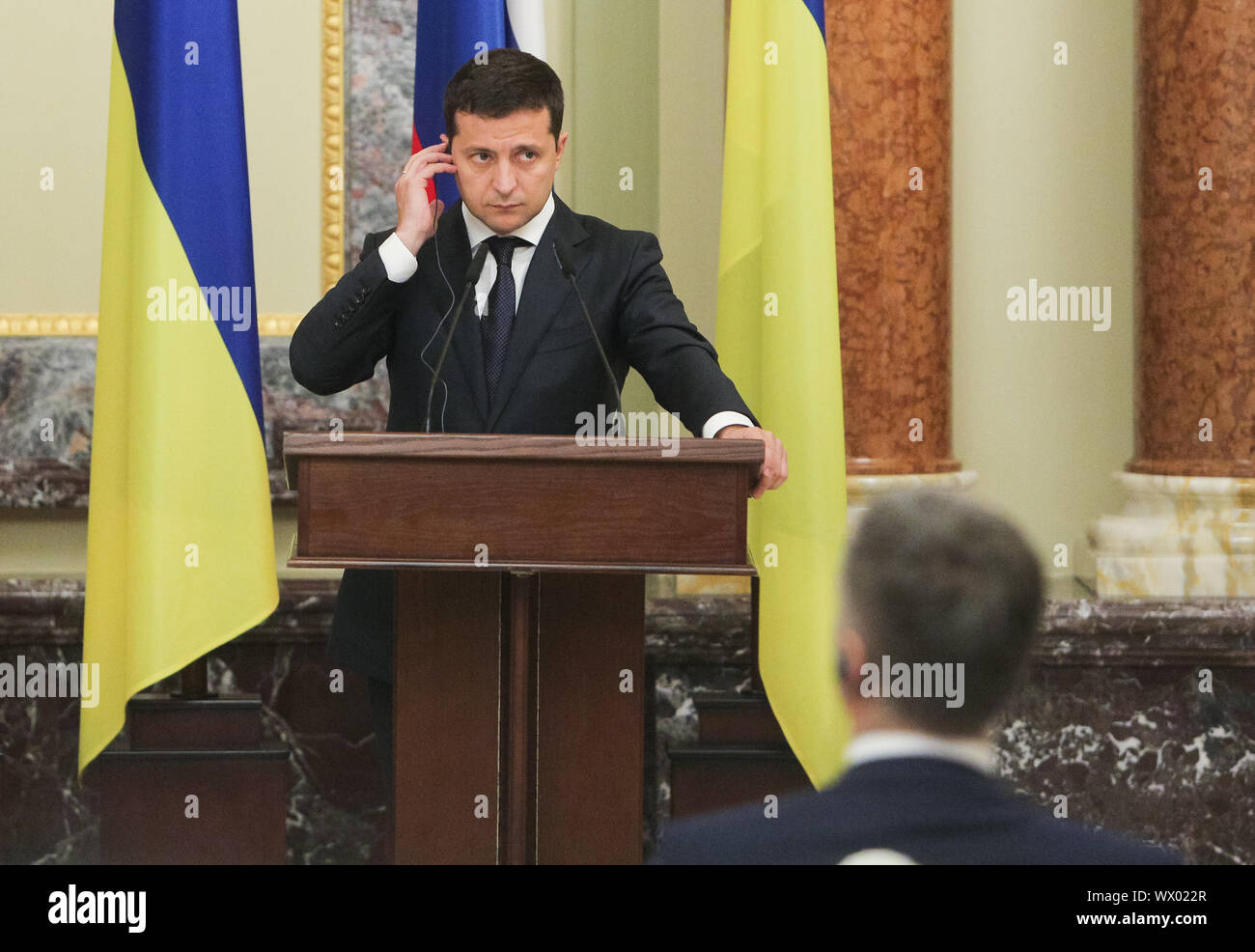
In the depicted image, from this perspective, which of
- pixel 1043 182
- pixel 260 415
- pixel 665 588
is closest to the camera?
pixel 260 415

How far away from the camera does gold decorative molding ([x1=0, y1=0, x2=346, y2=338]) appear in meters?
4.44

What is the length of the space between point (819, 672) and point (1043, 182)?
2.22m

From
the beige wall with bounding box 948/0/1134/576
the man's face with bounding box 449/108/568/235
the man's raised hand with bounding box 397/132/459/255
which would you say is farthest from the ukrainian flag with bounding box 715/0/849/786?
the beige wall with bounding box 948/0/1134/576

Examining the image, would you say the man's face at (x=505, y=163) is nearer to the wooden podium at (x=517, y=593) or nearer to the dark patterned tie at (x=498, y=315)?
the dark patterned tie at (x=498, y=315)

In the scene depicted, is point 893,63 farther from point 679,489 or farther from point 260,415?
point 679,489

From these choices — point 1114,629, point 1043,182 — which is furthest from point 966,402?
point 1114,629

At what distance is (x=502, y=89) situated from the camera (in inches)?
99.3

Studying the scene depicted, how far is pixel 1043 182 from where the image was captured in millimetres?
4719

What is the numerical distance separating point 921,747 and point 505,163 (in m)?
1.68

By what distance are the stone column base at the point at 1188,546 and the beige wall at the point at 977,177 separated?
319mm

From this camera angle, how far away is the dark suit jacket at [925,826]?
3.53ft

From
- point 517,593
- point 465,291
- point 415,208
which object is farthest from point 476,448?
point 415,208

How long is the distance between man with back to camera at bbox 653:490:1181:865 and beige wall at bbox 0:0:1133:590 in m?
3.47

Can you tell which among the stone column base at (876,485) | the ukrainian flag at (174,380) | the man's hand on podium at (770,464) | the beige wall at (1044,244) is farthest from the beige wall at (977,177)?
the man's hand on podium at (770,464)
